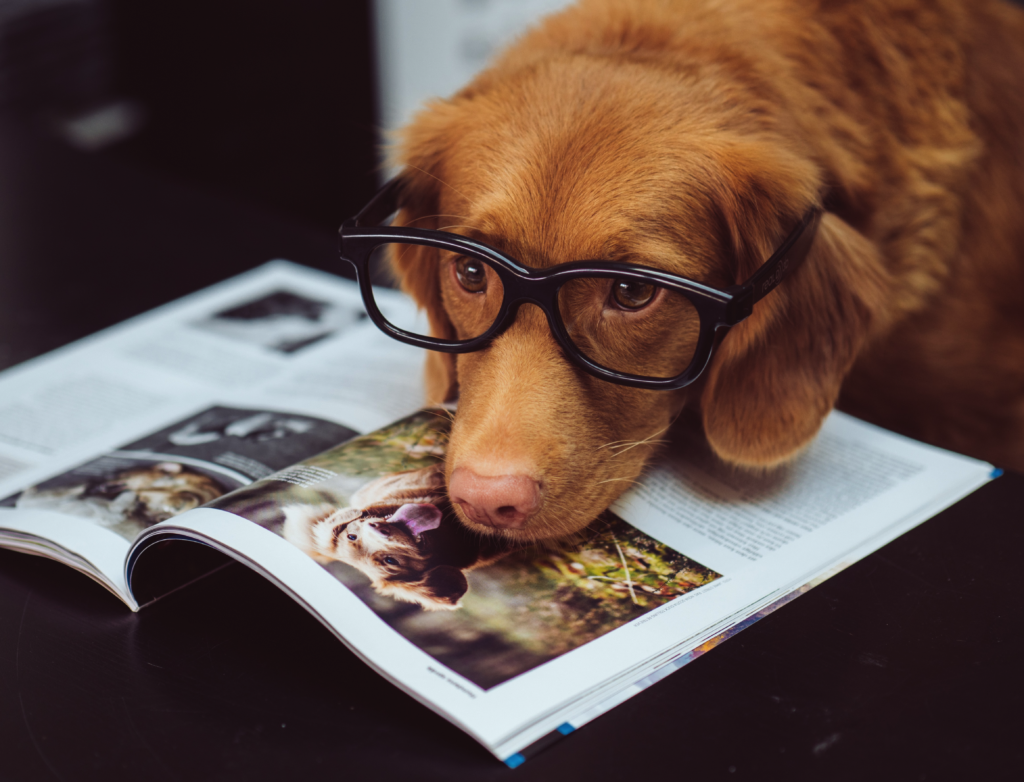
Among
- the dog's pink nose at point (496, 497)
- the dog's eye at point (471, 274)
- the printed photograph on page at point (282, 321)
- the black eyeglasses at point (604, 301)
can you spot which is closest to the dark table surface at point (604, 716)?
the dog's pink nose at point (496, 497)

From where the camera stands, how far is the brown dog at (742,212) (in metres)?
1.15

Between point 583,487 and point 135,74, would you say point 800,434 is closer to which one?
point 583,487

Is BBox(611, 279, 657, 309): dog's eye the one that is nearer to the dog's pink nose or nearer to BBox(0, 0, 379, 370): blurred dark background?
the dog's pink nose

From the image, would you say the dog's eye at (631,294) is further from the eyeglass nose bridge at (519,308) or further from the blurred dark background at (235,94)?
the blurred dark background at (235,94)

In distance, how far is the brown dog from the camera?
Result: 3.76ft

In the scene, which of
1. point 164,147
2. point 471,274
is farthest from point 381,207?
point 164,147

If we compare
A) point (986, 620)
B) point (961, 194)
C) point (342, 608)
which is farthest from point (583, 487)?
point (961, 194)

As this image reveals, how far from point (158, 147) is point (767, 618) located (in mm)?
4206

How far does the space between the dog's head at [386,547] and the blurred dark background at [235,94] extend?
2930 millimetres

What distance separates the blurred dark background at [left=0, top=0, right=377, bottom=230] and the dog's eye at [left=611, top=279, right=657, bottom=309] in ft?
9.17

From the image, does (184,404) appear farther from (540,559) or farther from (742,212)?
(742,212)

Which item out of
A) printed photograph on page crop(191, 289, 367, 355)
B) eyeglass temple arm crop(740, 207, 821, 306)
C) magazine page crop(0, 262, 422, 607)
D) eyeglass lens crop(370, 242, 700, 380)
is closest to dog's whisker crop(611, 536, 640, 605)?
eyeglass lens crop(370, 242, 700, 380)

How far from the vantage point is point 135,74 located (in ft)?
14.3

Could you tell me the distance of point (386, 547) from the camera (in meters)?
1.02
